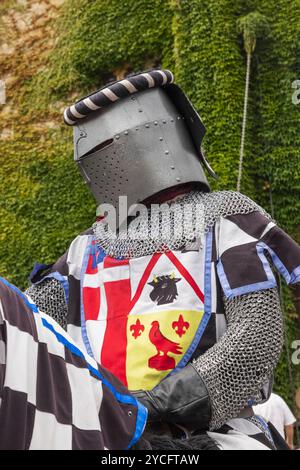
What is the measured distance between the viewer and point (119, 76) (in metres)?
6.66

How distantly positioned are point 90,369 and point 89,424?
0.39 feet

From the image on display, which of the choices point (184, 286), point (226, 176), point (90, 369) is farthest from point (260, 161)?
point (90, 369)

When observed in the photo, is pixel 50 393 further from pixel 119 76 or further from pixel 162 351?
pixel 119 76

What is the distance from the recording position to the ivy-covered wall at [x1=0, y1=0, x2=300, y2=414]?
5.98 metres

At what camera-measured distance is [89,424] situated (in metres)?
1.33

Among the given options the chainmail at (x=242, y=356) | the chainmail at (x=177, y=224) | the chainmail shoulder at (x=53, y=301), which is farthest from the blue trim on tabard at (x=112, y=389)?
the chainmail shoulder at (x=53, y=301)

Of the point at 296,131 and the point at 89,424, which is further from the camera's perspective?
the point at 296,131

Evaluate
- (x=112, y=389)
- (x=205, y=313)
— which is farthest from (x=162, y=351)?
(x=112, y=389)

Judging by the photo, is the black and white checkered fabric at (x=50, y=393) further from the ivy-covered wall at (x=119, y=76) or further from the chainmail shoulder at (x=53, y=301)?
the ivy-covered wall at (x=119, y=76)

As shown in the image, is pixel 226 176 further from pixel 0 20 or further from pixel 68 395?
pixel 68 395

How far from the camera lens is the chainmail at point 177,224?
2.31 meters

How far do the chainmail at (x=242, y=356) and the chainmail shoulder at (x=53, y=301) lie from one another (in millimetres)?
639

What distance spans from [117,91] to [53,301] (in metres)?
0.82

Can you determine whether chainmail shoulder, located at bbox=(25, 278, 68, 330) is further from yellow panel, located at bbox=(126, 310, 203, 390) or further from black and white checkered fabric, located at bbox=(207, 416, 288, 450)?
black and white checkered fabric, located at bbox=(207, 416, 288, 450)
